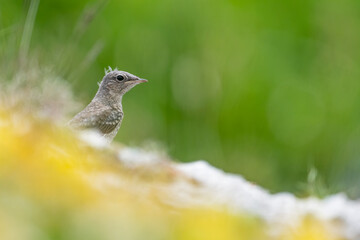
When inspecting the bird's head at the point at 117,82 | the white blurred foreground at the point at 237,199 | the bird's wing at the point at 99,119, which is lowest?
the white blurred foreground at the point at 237,199

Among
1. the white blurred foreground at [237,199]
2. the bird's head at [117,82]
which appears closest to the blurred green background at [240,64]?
the bird's head at [117,82]

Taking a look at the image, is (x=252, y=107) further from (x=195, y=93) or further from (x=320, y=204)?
(x=320, y=204)

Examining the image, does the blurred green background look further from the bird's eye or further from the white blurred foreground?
the white blurred foreground

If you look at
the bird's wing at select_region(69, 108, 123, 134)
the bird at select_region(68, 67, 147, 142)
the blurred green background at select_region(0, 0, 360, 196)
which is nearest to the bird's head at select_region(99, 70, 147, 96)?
the bird at select_region(68, 67, 147, 142)

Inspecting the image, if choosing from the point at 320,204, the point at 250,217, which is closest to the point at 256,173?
the point at 320,204

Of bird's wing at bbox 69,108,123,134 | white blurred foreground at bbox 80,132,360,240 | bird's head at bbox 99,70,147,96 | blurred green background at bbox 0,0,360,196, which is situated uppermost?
blurred green background at bbox 0,0,360,196

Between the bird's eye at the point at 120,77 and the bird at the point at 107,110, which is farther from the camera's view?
the bird's eye at the point at 120,77

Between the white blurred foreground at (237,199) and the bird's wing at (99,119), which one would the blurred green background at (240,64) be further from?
the white blurred foreground at (237,199)
